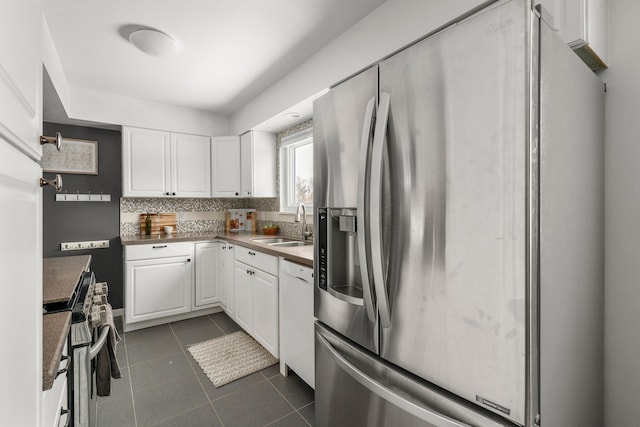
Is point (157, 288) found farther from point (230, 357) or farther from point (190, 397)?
point (190, 397)

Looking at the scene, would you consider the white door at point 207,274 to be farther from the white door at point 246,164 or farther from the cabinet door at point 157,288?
the white door at point 246,164

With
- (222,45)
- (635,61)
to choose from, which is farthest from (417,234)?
(222,45)

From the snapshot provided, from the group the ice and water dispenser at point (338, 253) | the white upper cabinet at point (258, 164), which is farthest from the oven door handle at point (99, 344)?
the white upper cabinet at point (258, 164)

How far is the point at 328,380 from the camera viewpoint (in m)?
1.38

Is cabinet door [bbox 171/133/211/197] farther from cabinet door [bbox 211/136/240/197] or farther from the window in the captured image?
the window

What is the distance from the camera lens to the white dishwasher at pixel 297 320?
1918mm

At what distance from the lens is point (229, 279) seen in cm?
323

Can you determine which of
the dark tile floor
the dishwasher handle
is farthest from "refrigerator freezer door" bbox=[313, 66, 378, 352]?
the dark tile floor

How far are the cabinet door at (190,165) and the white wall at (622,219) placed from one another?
3.64m

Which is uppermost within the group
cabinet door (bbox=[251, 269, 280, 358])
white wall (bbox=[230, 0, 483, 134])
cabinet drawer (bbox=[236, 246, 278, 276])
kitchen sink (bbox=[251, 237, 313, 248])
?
white wall (bbox=[230, 0, 483, 134])

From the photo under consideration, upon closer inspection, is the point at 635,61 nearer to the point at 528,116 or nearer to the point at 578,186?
the point at 578,186

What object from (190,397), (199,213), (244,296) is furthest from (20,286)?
(199,213)

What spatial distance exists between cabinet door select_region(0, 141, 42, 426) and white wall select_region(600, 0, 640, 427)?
5.92ft

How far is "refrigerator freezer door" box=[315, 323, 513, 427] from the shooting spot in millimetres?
898
